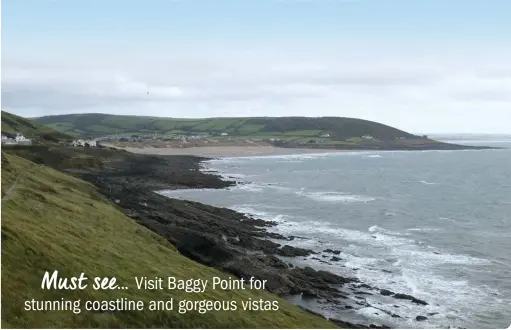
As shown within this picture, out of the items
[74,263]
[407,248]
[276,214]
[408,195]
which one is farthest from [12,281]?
[408,195]

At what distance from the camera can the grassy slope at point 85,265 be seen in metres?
18.0

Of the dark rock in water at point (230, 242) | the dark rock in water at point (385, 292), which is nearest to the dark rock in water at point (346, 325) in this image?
the dark rock in water at point (230, 242)

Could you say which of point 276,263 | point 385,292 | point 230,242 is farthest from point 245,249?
point 385,292

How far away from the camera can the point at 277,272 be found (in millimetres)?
37469

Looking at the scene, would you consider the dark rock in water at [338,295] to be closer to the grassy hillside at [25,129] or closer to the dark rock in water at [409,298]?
the dark rock in water at [409,298]

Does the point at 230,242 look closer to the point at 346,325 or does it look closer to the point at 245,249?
the point at 245,249

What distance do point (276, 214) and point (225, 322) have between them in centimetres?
4830

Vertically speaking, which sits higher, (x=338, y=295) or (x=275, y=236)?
(x=275, y=236)

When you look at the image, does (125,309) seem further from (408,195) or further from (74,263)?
(408,195)

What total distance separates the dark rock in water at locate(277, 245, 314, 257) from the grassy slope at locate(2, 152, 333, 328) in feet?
44.5

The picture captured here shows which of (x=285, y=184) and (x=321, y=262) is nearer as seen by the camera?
(x=321, y=262)

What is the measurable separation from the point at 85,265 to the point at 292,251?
87.8ft

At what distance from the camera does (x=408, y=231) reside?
195 ft

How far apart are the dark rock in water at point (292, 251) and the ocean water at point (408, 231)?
147cm
